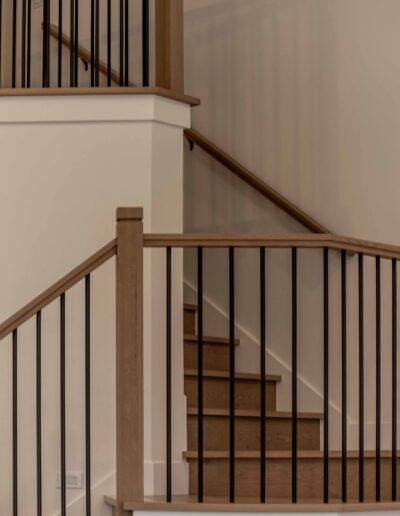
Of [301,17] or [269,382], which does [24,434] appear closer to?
[269,382]

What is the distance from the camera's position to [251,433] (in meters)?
5.55

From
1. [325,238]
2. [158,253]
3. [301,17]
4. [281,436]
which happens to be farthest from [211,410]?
[301,17]

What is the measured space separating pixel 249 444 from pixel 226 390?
413mm

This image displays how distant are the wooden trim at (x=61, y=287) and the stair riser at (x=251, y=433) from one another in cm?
104

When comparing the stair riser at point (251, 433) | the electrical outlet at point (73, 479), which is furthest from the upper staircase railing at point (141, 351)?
the stair riser at point (251, 433)

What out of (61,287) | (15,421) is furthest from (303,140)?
(15,421)

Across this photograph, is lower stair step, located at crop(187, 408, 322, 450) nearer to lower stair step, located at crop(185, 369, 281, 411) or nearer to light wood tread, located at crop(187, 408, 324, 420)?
light wood tread, located at crop(187, 408, 324, 420)

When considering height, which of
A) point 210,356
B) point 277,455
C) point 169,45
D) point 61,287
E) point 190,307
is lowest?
point 277,455

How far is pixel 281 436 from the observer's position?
559 centimetres

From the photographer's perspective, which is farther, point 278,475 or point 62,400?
point 278,475

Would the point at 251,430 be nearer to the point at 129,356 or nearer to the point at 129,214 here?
the point at 129,356

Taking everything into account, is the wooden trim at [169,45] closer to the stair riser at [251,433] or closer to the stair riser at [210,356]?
the stair riser at [210,356]

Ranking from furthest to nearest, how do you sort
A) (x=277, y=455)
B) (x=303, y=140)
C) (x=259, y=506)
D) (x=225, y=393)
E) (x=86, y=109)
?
1. (x=303, y=140)
2. (x=225, y=393)
3. (x=86, y=109)
4. (x=277, y=455)
5. (x=259, y=506)

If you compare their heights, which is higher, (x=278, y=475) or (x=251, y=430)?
(x=251, y=430)
